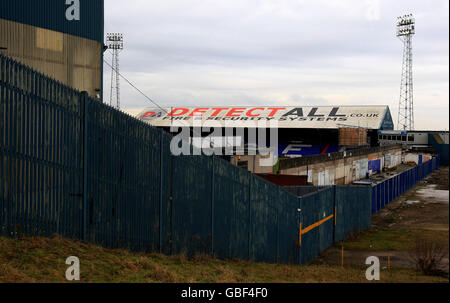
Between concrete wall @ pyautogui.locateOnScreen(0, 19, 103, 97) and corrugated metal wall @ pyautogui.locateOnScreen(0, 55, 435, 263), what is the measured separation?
9.75m

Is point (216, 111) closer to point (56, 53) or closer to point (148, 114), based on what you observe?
point (148, 114)

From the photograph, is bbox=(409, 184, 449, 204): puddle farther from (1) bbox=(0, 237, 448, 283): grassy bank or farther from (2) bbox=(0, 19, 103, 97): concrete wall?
(1) bbox=(0, 237, 448, 283): grassy bank

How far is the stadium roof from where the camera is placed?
238 ft

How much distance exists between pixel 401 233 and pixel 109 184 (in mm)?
17734

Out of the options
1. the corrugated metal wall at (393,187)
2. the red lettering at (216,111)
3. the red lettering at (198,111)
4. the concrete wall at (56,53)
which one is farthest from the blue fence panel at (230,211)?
the red lettering at (198,111)

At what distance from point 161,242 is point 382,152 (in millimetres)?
56782

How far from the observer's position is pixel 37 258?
727 centimetres

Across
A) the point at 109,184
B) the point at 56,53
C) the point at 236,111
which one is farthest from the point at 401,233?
the point at 236,111

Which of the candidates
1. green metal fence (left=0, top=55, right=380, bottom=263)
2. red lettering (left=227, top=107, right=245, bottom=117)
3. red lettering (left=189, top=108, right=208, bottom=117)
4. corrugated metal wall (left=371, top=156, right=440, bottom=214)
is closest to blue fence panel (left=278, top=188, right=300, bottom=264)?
green metal fence (left=0, top=55, right=380, bottom=263)

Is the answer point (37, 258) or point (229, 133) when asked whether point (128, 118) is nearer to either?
point (37, 258)

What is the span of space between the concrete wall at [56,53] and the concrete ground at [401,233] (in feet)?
42.8

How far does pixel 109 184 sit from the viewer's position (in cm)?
935

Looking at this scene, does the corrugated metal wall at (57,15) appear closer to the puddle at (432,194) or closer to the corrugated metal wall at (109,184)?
the corrugated metal wall at (109,184)
